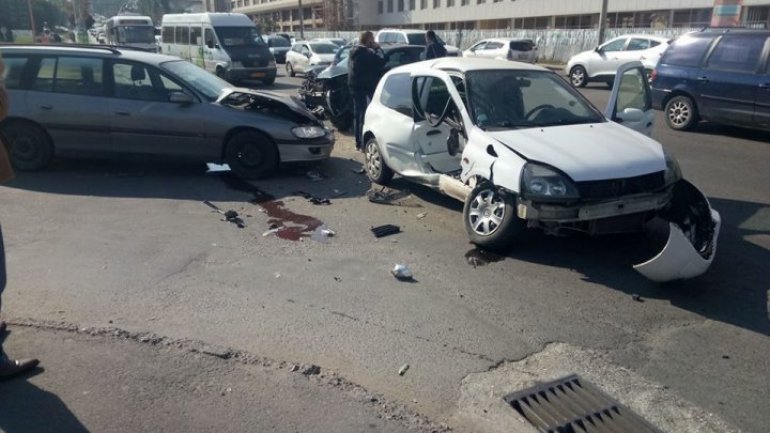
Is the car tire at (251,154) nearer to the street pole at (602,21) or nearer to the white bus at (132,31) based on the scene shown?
the white bus at (132,31)

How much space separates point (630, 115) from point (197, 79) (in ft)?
19.5

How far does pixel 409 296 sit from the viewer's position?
4766 mm

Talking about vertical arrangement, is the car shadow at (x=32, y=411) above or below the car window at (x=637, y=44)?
below

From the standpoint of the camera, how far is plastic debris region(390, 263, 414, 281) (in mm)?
5117

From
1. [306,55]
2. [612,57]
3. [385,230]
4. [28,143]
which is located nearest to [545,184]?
[385,230]

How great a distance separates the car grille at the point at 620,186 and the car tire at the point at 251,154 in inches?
185

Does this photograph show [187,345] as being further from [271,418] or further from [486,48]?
[486,48]

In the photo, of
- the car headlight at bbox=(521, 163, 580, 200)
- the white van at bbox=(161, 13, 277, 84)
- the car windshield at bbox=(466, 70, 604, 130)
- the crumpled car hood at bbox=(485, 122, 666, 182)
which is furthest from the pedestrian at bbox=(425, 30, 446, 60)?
the white van at bbox=(161, 13, 277, 84)

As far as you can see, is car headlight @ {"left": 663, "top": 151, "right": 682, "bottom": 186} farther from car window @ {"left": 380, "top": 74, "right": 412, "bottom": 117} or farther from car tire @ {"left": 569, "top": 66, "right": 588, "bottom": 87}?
car tire @ {"left": 569, "top": 66, "right": 588, "bottom": 87}

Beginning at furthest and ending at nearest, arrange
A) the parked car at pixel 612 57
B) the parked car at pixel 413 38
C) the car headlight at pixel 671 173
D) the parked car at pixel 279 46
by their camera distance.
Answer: the parked car at pixel 279 46 < the parked car at pixel 413 38 < the parked car at pixel 612 57 < the car headlight at pixel 671 173

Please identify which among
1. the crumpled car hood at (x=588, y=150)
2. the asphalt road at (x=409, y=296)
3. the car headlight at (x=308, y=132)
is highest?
the crumpled car hood at (x=588, y=150)

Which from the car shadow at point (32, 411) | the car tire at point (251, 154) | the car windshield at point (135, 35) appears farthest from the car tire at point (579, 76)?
the car windshield at point (135, 35)

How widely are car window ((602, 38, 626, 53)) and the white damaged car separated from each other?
1511cm

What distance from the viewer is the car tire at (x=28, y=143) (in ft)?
27.6
